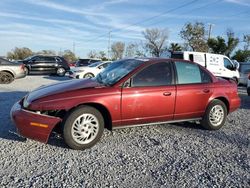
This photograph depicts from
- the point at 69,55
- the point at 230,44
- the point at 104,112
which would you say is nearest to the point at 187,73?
the point at 104,112

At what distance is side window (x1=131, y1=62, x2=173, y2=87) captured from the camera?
5062 millimetres

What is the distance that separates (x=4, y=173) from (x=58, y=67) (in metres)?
18.0

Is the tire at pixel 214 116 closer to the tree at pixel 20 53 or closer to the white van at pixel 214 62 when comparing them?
the white van at pixel 214 62

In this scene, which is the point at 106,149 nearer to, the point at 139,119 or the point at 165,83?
the point at 139,119

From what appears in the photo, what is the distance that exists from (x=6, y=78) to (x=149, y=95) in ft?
35.0

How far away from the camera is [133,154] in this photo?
14.5 ft

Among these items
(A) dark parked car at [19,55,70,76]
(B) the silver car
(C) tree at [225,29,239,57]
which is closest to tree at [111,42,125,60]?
(C) tree at [225,29,239,57]

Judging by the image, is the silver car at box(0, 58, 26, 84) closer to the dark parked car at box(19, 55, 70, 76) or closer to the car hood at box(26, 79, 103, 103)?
the dark parked car at box(19, 55, 70, 76)

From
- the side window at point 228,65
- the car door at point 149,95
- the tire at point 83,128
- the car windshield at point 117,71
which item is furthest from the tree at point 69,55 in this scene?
the tire at point 83,128

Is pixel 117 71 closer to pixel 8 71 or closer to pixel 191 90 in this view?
pixel 191 90

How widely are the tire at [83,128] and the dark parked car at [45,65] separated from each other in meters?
17.0

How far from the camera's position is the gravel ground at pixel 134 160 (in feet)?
11.6

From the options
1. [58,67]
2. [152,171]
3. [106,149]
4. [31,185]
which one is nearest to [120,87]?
[106,149]

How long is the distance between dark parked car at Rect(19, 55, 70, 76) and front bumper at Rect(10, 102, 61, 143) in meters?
17.0
